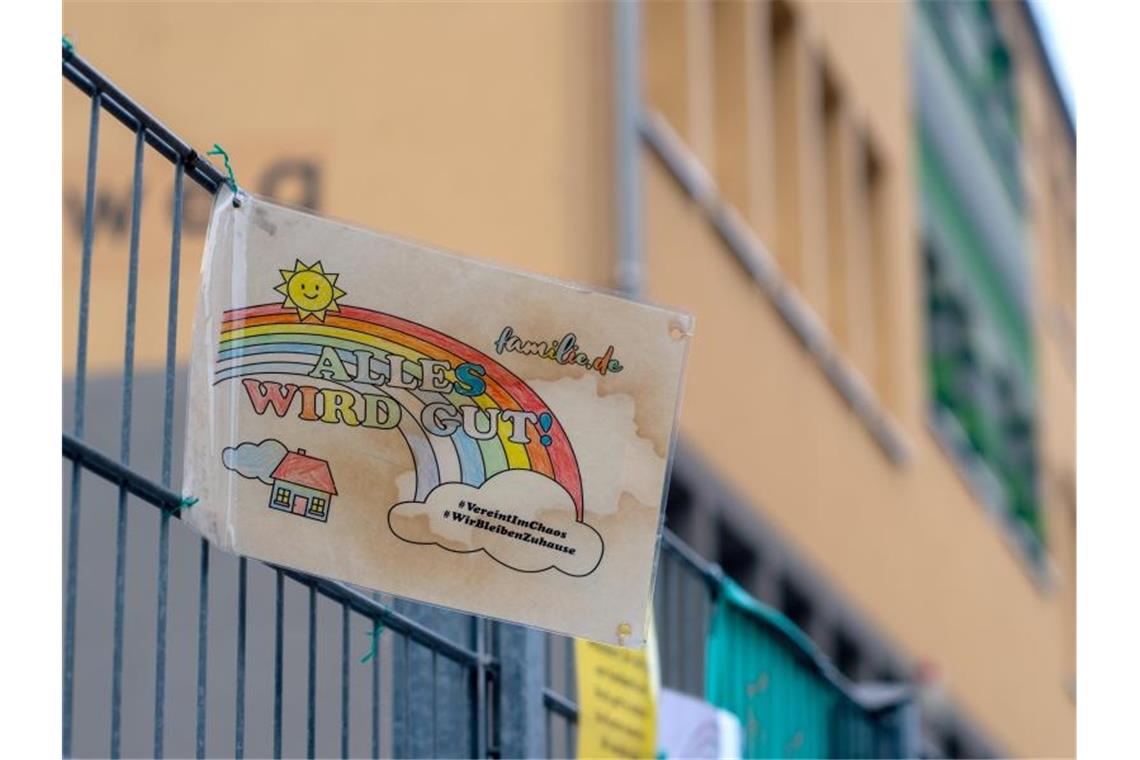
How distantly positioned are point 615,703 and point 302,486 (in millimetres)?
1913

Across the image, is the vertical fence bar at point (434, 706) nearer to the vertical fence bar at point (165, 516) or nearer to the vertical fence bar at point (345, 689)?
the vertical fence bar at point (345, 689)

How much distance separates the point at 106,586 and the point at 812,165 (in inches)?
263

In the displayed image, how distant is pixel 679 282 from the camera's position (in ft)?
44.3

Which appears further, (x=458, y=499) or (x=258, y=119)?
(x=258, y=119)

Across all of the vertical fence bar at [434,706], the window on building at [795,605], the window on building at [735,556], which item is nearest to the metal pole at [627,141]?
the window on building at [735,556]

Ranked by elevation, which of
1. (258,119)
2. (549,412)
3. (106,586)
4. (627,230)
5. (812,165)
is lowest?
(549,412)

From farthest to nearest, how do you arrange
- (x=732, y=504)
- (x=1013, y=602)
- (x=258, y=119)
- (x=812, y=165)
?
(x=1013, y=602)
(x=812, y=165)
(x=732, y=504)
(x=258, y=119)

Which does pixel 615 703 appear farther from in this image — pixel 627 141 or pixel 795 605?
pixel 795 605

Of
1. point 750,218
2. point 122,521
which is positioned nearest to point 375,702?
point 122,521

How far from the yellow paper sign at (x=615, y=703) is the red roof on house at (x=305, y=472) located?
177cm

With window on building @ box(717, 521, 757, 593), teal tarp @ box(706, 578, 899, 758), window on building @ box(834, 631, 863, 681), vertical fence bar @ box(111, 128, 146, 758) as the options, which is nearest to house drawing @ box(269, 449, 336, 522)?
vertical fence bar @ box(111, 128, 146, 758)

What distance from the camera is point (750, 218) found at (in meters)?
15.4
